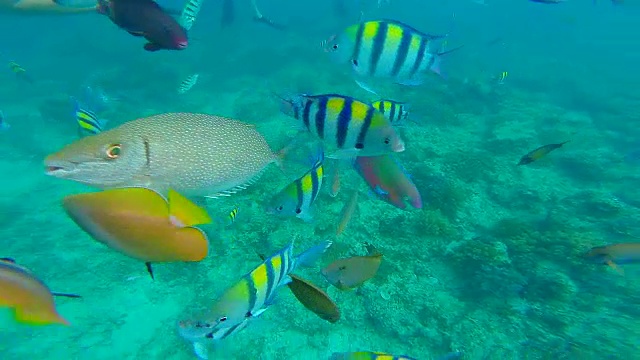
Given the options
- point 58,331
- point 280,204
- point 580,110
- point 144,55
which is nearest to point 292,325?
point 280,204

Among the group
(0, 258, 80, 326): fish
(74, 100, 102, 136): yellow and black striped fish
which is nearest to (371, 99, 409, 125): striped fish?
(0, 258, 80, 326): fish

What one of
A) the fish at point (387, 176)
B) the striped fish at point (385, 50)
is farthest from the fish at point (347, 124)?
the striped fish at point (385, 50)

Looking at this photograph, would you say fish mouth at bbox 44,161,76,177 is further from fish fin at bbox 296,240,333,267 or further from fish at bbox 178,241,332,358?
fish fin at bbox 296,240,333,267

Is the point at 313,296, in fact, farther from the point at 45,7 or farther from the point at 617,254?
the point at 617,254

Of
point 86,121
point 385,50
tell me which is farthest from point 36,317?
point 86,121

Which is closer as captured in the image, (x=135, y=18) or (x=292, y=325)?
(x=135, y=18)

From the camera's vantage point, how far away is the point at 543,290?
193 inches

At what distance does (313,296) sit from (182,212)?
0.88m

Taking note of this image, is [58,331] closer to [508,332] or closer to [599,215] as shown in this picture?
[508,332]

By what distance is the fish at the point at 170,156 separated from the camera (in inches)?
67.4

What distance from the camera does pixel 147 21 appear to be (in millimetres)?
2412

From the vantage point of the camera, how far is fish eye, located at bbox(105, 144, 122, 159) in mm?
1737

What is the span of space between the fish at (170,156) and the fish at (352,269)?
1.00 metres

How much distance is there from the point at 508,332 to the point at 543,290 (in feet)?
3.31
